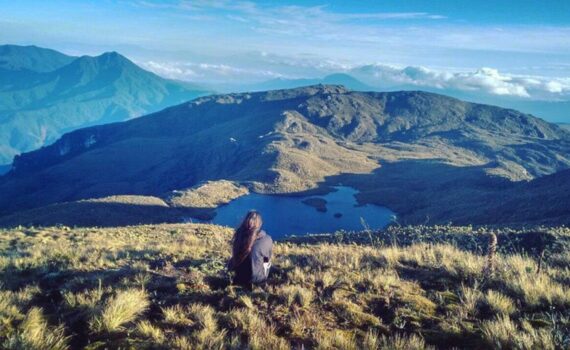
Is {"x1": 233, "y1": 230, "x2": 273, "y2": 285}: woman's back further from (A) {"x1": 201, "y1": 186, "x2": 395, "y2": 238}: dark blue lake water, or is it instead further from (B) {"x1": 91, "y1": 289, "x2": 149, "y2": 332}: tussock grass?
(A) {"x1": 201, "y1": 186, "x2": 395, "y2": 238}: dark blue lake water

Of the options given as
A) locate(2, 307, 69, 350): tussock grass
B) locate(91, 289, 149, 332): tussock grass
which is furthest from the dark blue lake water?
locate(2, 307, 69, 350): tussock grass

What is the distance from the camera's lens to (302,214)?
8625cm

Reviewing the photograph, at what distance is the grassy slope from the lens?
624 cm

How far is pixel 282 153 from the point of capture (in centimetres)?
12025

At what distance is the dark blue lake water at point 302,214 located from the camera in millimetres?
76500

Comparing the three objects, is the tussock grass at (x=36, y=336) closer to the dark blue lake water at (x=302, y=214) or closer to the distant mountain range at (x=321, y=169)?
the distant mountain range at (x=321, y=169)

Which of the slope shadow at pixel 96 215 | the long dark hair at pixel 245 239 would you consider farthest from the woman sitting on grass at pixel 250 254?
the slope shadow at pixel 96 215

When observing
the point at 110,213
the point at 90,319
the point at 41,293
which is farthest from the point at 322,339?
the point at 110,213

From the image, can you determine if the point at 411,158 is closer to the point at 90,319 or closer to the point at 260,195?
the point at 260,195

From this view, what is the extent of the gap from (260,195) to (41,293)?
88.2 meters

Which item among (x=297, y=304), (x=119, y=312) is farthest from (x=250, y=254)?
(x=119, y=312)

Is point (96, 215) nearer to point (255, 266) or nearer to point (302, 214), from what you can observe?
point (302, 214)

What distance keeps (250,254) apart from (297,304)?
1.77m

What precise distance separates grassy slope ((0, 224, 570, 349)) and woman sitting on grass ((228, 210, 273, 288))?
0.36 m
